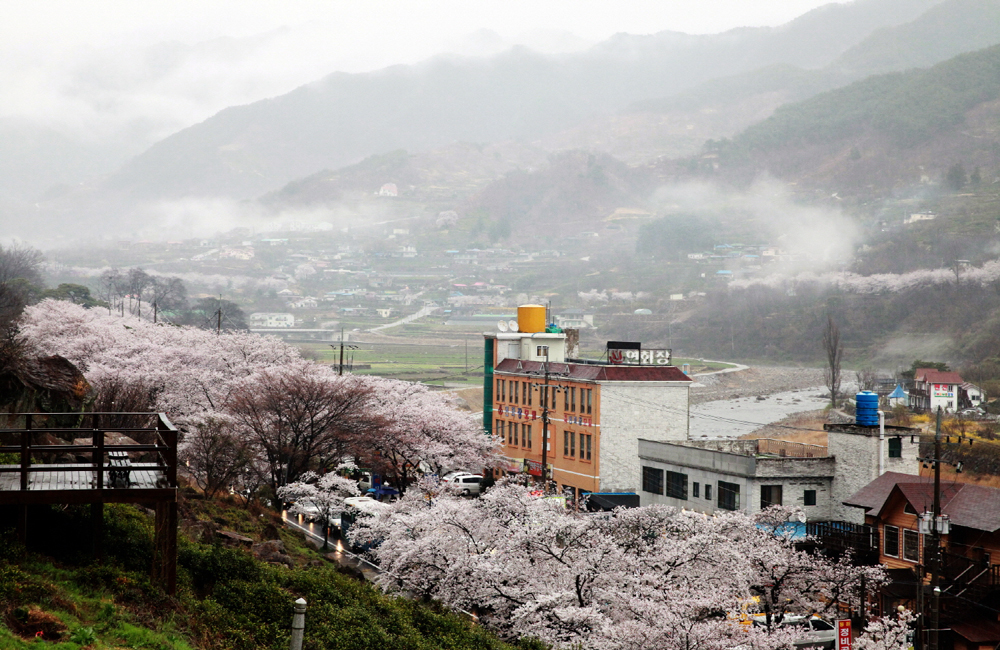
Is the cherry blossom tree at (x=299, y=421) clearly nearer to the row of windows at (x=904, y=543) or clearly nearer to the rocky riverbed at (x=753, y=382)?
the row of windows at (x=904, y=543)

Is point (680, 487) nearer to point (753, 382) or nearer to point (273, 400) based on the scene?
point (273, 400)

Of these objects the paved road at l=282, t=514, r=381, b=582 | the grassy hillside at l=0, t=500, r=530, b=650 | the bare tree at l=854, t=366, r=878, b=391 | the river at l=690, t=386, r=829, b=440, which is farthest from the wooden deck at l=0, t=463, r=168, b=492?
the bare tree at l=854, t=366, r=878, b=391

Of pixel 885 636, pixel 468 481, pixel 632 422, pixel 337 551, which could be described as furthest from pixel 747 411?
pixel 885 636

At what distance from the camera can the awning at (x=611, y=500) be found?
50750mm

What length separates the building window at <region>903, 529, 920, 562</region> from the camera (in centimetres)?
3109

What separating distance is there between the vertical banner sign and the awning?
25.1 meters

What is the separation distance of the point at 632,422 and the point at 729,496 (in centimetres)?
1580

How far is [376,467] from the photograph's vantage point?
173 feet

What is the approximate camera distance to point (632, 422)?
190 feet

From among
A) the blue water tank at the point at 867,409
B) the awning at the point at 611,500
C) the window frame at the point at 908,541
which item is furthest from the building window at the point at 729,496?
the window frame at the point at 908,541

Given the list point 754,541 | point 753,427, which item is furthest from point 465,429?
point 753,427

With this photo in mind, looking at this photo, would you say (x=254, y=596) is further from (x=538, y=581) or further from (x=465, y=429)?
(x=465, y=429)

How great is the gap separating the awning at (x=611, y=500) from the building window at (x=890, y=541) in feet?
62.7

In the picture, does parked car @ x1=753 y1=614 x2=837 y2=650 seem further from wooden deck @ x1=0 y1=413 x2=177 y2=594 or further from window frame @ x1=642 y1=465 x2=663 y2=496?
window frame @ x1=642 y1=465 x2=663 y2=496
